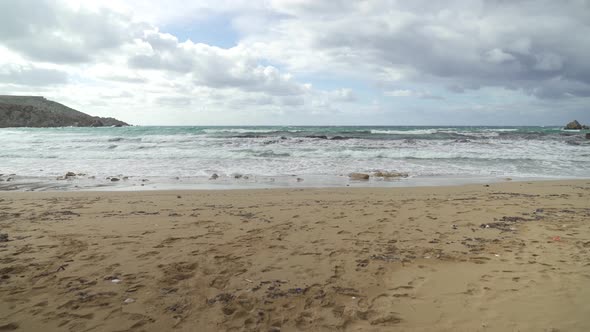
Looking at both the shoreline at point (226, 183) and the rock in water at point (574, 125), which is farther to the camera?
the rock in water at point (574, 125)

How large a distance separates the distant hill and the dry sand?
199 ft

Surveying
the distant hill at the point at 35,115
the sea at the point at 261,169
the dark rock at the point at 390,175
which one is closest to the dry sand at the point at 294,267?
the sea at the point at 261,169

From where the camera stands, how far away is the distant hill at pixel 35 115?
2109 inches

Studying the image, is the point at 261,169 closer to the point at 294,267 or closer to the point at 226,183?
the point at 226,183

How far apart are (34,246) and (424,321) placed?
4.97m

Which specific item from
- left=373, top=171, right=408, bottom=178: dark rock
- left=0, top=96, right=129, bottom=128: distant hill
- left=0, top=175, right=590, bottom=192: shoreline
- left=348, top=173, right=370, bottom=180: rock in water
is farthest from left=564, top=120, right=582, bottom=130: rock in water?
left=0, top=96, right=129, bottom=128: distant hill

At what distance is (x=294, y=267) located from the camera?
13.0ft

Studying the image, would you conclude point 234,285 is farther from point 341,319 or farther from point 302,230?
point 302,230

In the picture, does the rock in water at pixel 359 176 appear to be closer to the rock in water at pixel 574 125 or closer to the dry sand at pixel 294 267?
the dry sand at pixel 294 267

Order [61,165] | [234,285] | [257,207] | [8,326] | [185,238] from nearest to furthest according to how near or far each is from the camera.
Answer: [8,326] → [234,285] → [185,238] → [257,207] → [61,165]

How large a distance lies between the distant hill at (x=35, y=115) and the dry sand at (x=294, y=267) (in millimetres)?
60698

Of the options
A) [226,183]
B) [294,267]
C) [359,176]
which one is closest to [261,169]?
[226,183]

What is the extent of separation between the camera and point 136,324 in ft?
9.16

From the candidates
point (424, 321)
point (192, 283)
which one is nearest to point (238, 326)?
point (192, 283)
